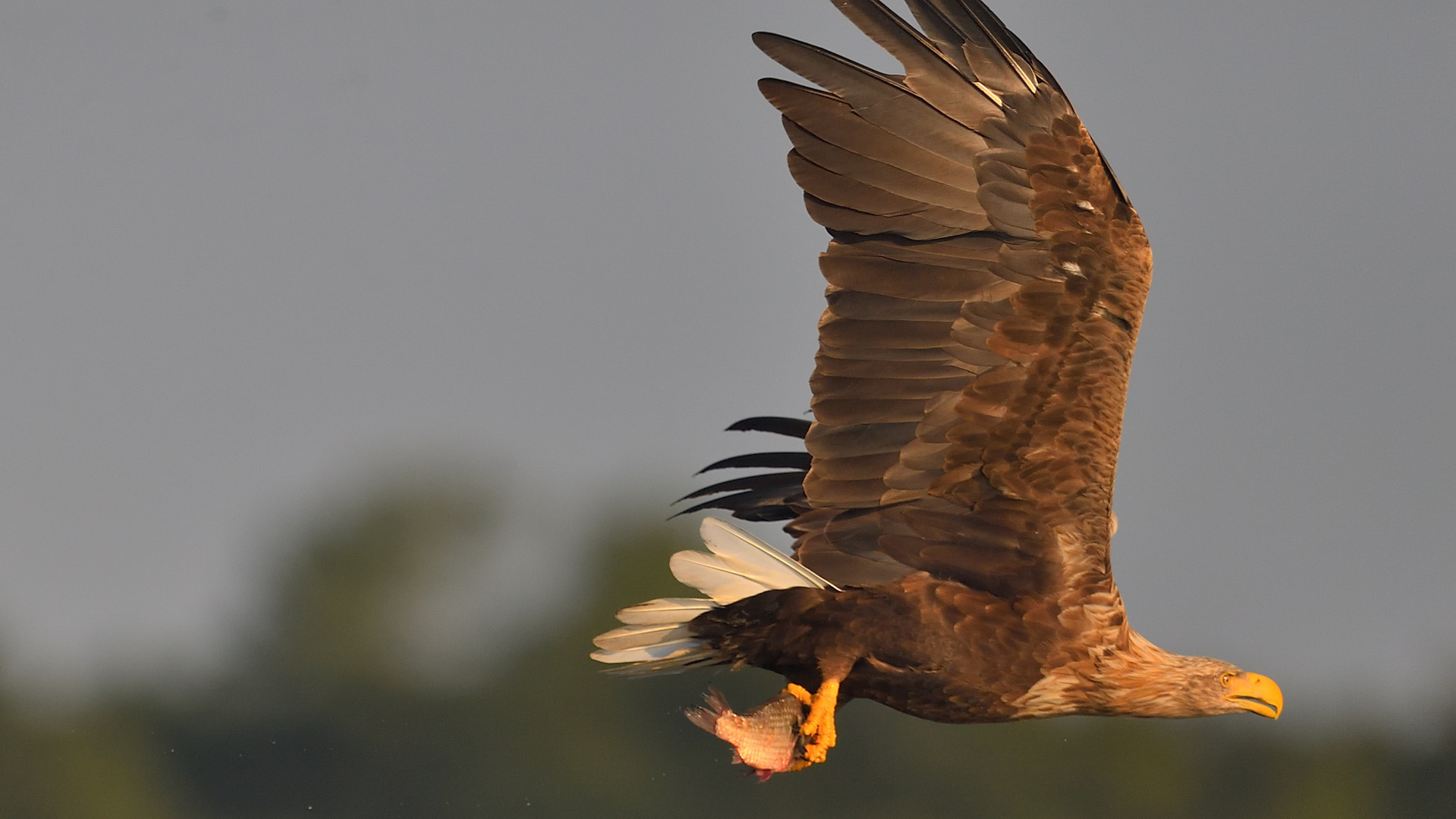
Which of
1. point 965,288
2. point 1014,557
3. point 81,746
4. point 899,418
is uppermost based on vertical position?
point 965,288

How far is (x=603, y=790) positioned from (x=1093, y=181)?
2645 centimetres

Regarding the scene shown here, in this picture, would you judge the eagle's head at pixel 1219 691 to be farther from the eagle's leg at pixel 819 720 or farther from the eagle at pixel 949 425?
the eagle's leg at pixel 819 720

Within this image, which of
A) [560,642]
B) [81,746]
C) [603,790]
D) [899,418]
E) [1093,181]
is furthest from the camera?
[560,642]

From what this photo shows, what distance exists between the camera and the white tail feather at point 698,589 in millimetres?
6637

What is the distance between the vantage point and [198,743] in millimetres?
34219

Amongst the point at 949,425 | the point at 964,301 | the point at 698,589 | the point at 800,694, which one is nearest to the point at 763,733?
the point at 800,694

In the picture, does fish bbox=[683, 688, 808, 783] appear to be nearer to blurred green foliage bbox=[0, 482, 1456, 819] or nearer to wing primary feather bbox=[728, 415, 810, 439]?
wing primary feather bbox=[728, 415, 810, 439]

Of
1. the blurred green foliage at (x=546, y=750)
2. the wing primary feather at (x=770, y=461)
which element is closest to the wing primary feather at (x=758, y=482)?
the wing primary feather at (x=770, y=461)

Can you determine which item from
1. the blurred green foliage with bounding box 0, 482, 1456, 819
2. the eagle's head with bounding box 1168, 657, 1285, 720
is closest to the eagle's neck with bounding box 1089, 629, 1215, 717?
the eagle's head with bounding box 1168, 657, 1285, 720

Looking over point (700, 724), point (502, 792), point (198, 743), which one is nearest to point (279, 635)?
point (198, 743)

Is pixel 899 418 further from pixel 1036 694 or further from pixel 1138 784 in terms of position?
pixel 1138 784

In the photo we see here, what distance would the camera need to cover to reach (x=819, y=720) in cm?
646

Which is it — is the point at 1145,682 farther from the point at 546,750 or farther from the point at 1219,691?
the point at 546,750

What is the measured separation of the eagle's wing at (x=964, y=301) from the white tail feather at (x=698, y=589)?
0.91ft
